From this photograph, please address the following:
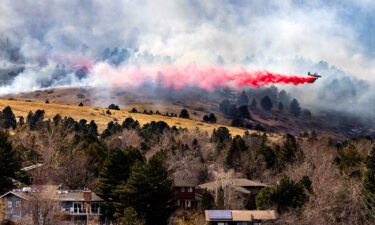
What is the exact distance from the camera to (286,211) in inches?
2793

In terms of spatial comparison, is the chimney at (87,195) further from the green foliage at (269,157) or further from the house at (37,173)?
the green foliage at (269,157)

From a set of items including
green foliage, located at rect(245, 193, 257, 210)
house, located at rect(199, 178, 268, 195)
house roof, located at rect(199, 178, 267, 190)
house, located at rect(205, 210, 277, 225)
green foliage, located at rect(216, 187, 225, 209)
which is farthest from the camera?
house roof, located at rect(199, 178, 267, 190)

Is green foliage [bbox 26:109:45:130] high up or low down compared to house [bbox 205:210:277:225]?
up

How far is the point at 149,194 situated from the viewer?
66.6 m

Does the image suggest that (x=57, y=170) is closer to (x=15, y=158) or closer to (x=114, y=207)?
(x=15, y=158)

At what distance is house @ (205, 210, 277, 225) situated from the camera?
70.6m

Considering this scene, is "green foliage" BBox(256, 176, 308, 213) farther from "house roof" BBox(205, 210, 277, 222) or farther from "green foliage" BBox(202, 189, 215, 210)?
"green foliage" BBox(202, 189, 215, 210)

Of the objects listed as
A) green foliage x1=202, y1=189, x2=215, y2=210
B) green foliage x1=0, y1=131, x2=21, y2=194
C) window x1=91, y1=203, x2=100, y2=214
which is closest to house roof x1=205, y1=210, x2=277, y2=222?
green foliage x1=202, y1=189, x2=215, y2=210

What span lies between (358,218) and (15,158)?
51.4 meters

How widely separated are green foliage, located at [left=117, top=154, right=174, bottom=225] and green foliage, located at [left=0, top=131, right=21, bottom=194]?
19577 millimetres

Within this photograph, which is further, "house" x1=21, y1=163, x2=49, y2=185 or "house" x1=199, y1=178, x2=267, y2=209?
"house" x1=21, y1=163, x2=49, y2=185

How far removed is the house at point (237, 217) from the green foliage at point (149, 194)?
6.06 metres

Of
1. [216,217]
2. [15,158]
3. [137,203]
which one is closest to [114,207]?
[137,203]

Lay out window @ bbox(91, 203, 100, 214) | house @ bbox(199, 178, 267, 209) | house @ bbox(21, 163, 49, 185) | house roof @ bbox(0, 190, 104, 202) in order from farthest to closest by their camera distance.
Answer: house @ bbox(21, 163, 49, 185) → house @ bbox(199, 178, 267, 209) → window @ bbox(91, 203, 100, 214) → house roof @ bbox(0, 190, 104, 202)
